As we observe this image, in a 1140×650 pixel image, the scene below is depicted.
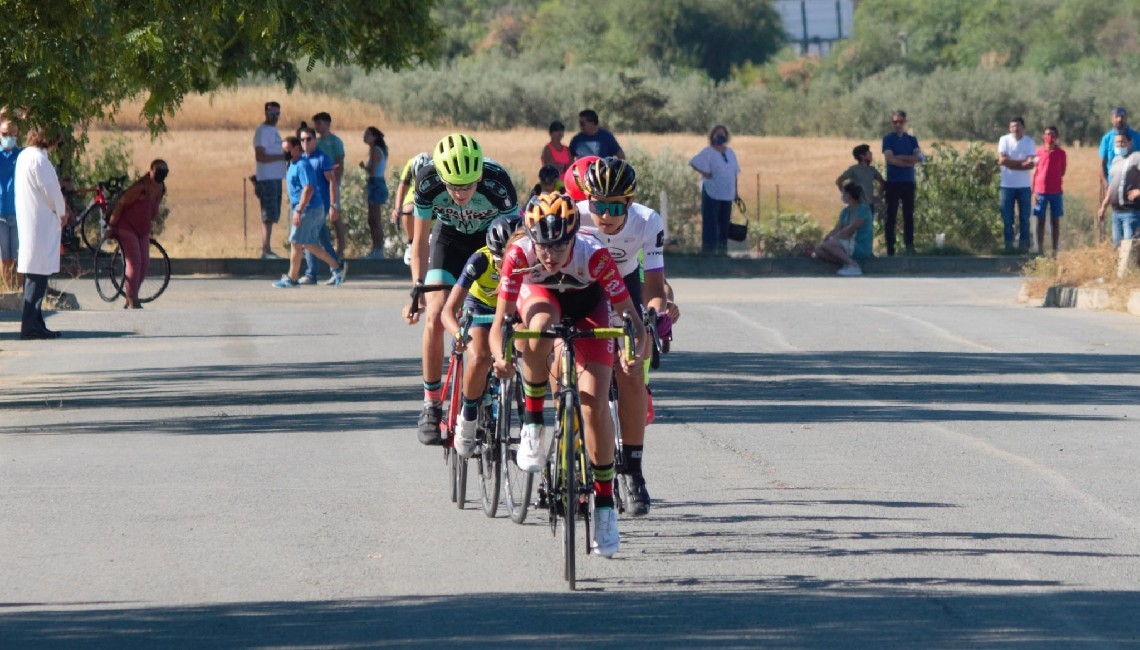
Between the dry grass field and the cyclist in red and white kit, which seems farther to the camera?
the dry grass field

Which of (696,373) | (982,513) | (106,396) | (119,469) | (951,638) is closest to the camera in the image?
(951,638)

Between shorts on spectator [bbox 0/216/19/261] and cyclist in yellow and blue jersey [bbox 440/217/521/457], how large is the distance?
37.8 ft

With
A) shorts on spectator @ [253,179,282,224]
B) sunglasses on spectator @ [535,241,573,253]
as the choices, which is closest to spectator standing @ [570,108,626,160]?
shorts on spectator @ [253,179,282,224]

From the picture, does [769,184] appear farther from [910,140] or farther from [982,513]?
[982,513]

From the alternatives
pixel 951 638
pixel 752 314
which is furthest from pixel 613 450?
pixel 752 314

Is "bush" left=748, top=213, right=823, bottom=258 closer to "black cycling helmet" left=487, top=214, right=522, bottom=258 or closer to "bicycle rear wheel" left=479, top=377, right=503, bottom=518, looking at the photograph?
"bicycle rear wheel" left=479, top=377, right=503, bottom=518

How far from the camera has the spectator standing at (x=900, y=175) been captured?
26953mm

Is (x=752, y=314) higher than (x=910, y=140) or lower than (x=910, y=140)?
lower

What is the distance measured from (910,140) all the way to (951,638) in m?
20.9

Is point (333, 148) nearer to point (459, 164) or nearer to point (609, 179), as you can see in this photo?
point (459, 164)

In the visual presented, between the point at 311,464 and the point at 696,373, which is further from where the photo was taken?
the point at 696,373

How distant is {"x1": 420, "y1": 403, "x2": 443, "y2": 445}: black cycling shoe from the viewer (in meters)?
9.99

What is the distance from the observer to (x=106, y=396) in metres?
14.2

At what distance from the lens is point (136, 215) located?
20984mm
